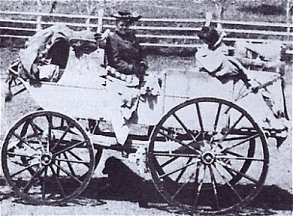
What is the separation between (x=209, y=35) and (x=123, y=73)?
986mm

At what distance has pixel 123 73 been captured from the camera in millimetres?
6262

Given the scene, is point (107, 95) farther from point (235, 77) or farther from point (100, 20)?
point (100, 20)

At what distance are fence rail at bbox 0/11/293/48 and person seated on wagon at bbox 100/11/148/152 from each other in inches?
276

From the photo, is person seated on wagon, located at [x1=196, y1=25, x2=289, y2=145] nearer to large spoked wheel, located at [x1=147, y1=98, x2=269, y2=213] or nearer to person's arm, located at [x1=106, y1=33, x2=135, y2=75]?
large spoked wheel, located at [x1=147, y1=98, x2=269, y2=213]

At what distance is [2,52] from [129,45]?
7.52 metres

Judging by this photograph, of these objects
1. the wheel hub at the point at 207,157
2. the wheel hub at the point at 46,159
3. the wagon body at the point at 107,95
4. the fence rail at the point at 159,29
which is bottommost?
the wheel hub at the point at 46,159

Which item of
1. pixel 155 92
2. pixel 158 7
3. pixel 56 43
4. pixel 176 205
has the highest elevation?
pixel 158 7

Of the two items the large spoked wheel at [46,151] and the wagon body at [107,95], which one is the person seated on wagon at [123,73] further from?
the large spoked wheel at [46,151]

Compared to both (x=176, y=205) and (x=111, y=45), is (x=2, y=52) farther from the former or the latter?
(x=176, y=205)

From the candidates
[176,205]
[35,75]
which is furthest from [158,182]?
[35,75]

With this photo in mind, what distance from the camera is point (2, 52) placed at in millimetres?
13172

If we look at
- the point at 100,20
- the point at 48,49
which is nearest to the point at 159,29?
the point at 100,20

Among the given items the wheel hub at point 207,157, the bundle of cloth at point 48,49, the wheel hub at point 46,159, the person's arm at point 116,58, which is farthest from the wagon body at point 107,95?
the wheel hub at point 207,157

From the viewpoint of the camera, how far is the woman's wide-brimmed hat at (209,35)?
604 cm
